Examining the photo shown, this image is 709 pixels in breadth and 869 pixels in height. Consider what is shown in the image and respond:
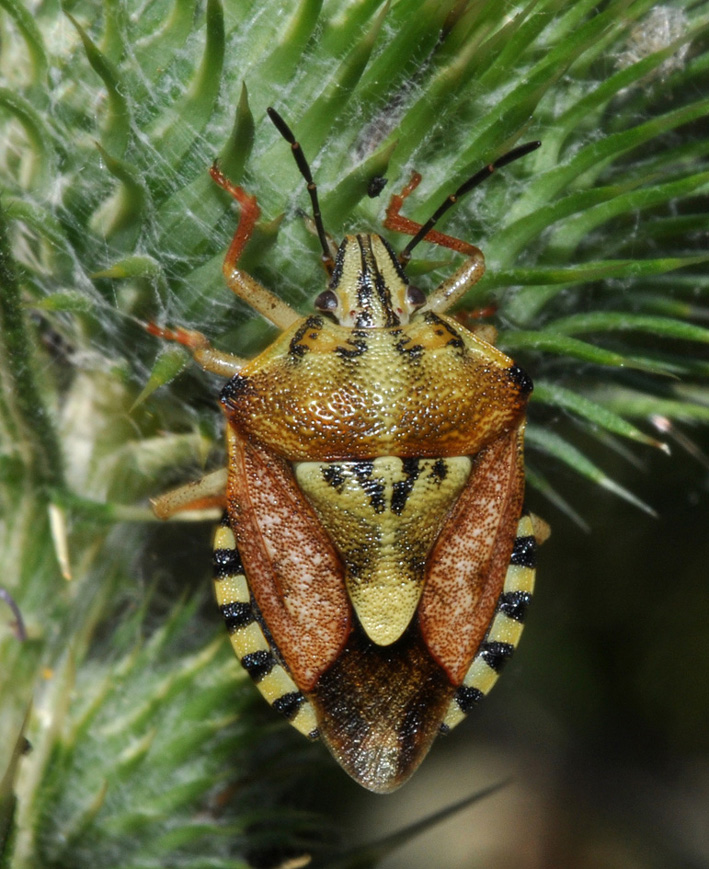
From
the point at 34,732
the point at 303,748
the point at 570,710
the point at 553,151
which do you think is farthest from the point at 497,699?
the point at 553,151

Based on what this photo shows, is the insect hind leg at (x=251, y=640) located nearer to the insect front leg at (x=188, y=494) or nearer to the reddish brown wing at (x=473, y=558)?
the insect front leg at (x=188, y=494)

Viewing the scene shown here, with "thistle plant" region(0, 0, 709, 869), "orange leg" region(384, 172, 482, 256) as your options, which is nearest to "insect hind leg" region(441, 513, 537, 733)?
"thistle plant" region(0, 0, 709, 869)

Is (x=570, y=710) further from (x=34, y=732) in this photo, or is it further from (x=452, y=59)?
(x=452, y=59)

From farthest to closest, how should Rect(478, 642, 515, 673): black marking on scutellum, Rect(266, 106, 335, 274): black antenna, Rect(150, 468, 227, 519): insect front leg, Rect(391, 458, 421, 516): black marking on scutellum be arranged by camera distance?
Rect(150, 468, 227, 519): insect front leg < Rect(478, 642, 515, 673): black marking on scutellum < Rect(391, 458, 421, 516): black marking on scutellum < Rect(266, 106, 335, 274): black antenna

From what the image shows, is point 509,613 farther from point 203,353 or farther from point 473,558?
point 203,353

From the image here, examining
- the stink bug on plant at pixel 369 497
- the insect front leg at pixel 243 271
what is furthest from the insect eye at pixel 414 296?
the insect front leg at pixel 243 271

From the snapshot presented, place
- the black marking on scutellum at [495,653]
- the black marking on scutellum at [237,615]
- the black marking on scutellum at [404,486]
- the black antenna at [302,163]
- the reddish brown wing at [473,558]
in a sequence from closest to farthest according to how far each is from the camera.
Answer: the black antenna at [302,163] → the black marking on scutellum at [404,486] → the reddish brown wing at [473,558] → the black marking on scutellum at [237,615] → the black marking on scutellum at [495,653]

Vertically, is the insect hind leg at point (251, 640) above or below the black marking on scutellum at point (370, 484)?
below

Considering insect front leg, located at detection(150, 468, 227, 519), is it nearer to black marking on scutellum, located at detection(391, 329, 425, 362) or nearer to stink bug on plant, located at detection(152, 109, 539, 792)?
stink bug on plant, located at detection(152, 109, 539, 792)

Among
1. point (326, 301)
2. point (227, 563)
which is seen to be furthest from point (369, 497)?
point (326, 301)
